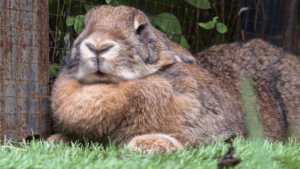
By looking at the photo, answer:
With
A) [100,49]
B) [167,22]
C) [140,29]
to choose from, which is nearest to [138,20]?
[140,29]

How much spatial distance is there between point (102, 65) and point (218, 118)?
0.93 meters

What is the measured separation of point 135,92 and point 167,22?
136 cm

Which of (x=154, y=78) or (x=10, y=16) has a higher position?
(x=10, y=16)

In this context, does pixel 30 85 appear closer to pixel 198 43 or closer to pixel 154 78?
pixel 154 78

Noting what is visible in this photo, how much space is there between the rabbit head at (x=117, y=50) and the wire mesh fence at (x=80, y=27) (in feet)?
1.39

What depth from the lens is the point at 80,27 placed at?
10.5 ft

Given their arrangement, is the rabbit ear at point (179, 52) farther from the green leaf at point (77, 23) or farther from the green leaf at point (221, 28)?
the green leaf at point (221, 28)

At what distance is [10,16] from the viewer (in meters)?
2.79

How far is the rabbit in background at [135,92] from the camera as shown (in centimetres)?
227

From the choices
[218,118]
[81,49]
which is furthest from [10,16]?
[218,118]

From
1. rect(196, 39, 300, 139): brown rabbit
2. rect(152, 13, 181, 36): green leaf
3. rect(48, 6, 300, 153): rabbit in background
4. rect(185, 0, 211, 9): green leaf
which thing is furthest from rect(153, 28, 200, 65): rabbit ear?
rect(185, 0, 211, 9): green leaf

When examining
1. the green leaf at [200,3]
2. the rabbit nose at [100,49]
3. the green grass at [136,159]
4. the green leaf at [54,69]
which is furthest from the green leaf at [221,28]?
the green grass at [136,159]

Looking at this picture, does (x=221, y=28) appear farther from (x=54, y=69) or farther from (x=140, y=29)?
(x=54, y=69)

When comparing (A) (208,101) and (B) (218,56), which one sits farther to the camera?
(B) (218,56)
